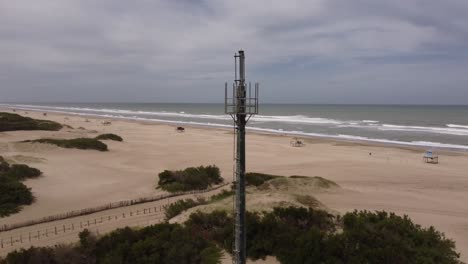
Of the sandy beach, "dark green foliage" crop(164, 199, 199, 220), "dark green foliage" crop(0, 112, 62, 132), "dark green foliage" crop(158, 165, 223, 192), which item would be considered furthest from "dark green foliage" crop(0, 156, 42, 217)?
"dark green foliage" crop(0, 112, 62, 132)

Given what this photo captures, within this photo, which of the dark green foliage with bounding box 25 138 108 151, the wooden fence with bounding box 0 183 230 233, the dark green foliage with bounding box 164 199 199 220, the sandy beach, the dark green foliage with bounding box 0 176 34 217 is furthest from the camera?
the dark green foliage with bounding box 25 138 108 151

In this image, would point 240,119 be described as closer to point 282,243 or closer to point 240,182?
point 240,182

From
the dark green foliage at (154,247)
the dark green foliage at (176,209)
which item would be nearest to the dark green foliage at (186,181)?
the dark green foliage at (176,209)

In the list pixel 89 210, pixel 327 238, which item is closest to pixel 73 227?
pixel 89 210

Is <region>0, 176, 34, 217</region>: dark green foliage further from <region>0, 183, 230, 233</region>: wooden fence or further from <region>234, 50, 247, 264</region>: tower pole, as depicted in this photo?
<region>234, 50, 247, 264</region>: tower pole

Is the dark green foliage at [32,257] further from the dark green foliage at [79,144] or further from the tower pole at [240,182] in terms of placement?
the dark green foliage at [79,144]

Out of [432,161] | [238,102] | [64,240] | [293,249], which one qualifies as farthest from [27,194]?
[432,161]

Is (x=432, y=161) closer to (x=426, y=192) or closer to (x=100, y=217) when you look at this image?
(x=426, y=192)
